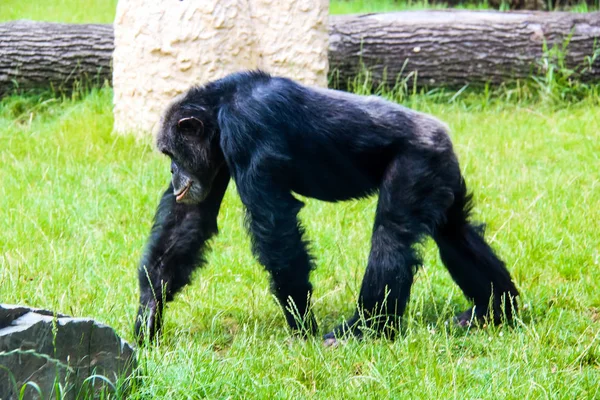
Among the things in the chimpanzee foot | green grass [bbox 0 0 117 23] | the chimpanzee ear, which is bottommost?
the chimpanzee foot

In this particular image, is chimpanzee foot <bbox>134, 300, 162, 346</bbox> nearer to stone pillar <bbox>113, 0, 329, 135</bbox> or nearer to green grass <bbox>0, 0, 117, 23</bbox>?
stone pillar <bbox>113, 0, 329, 135</bbox>

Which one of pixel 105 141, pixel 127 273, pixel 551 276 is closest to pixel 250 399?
pixel 127 273

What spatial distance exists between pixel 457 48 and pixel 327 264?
14.3 feet

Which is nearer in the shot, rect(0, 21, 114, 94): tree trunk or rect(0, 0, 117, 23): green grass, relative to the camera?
rect(0, 21, 114, 94): tree trunk

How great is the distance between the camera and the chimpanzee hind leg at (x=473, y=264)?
4.38m

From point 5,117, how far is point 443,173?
5.65 metres

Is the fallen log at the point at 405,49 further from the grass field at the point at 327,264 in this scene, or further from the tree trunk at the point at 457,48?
the grass field at the point at 327,264

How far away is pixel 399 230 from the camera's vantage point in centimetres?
399

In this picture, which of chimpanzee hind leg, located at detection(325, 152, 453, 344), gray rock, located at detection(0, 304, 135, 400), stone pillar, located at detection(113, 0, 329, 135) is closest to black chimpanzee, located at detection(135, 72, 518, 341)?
chimpanzee hind leg, located at detection(325, 152, 453, 344)

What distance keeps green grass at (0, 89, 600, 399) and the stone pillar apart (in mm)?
410

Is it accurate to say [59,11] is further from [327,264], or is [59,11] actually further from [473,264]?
[473,264]

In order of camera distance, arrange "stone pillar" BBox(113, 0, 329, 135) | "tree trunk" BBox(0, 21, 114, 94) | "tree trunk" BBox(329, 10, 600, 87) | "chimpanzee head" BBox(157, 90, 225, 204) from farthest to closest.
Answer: "tree trunk" BBox(329, 10, 600, 87)
"tree trunk" BBox(0, 21, 114, 94)
"stone pillar" BBox(113, 0, 329, 135)
"chimpanzee head" BBox(157, 90, 225, 204)

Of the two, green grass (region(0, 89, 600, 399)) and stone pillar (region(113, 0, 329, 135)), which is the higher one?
stone pillar (region(113, 0, 329, 135))

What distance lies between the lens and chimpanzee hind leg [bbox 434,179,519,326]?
438cm
